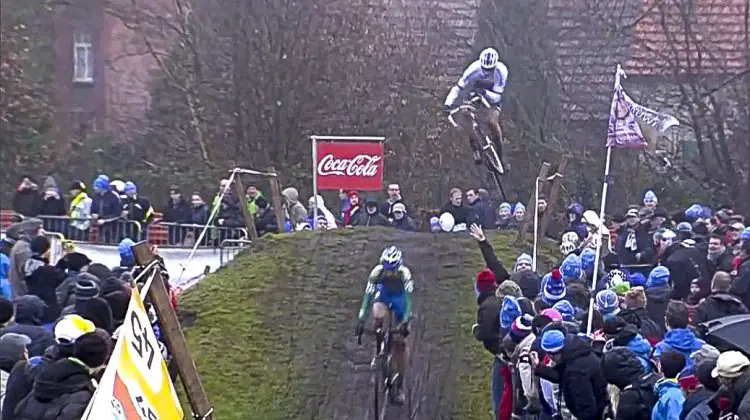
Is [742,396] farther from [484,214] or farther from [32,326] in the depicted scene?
[484,214]

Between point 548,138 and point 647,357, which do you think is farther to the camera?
point 548,138

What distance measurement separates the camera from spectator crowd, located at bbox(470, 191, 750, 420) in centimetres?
980

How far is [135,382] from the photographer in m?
7.10

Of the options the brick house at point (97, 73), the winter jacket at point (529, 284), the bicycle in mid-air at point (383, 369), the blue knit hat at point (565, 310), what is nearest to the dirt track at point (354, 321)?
the bicycle in mid-air at point (383, 369)

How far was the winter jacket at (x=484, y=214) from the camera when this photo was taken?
24467mm

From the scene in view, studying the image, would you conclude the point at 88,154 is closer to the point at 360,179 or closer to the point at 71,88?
the point at 71,88

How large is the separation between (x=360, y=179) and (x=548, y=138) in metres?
12.6

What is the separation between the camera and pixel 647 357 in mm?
10922

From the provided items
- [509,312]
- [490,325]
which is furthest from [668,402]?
[490,325]

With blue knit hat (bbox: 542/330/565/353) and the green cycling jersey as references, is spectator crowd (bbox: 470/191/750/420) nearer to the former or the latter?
blue knit hat (bbox: 542/330/565/353)

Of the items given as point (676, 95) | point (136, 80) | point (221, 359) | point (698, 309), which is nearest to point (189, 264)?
point (221, 359)

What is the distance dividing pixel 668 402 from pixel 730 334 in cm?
110

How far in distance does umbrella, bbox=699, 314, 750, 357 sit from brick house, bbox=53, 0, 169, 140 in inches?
1286

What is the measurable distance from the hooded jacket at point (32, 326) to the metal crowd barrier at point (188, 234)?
1327 centimetres
